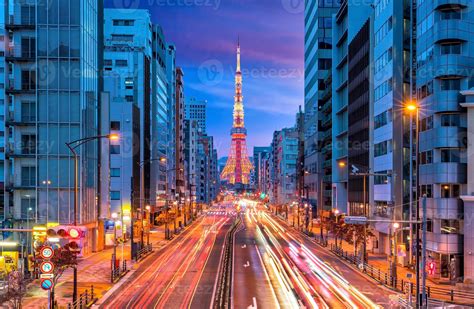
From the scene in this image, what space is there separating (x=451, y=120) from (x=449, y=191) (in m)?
5.30

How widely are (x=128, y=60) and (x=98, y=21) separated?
1518 inches

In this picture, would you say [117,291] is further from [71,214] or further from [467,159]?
[467,159]

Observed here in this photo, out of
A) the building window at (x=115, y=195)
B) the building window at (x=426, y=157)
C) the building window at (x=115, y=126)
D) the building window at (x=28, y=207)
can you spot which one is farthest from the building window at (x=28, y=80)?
the building window at (x=115, y=195)

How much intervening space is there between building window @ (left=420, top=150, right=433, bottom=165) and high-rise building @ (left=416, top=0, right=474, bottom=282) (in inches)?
8.6

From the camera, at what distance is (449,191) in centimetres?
4666

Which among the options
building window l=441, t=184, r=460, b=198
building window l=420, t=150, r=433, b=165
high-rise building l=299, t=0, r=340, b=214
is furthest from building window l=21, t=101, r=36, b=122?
high-rise building l=299, t=0, r=340, b=214

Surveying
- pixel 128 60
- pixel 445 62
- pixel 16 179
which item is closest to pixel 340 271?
pixel 445 62

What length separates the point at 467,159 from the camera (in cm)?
4619

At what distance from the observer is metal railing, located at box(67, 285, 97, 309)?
31.9 metres

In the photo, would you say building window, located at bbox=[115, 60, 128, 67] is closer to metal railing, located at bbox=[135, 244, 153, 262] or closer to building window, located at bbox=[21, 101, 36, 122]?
metal railing, located at bbox=[135, 244, 153, 262]

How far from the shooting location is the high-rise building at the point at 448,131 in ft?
151

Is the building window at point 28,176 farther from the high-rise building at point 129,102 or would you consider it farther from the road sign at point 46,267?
the road sign at point 46,267

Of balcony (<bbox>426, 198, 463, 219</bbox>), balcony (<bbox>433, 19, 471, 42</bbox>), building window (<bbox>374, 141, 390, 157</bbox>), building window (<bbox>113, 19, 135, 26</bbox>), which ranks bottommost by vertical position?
balcony (<bbox>426, 198, 463, 219</bbox>)

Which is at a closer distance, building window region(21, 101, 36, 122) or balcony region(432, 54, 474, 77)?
balcony region(432, 54, 474, 77)
